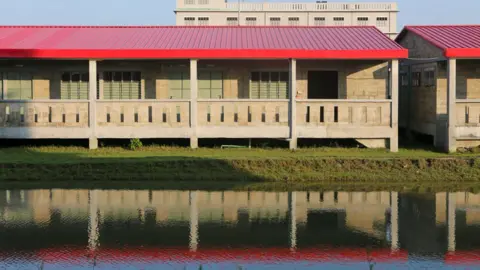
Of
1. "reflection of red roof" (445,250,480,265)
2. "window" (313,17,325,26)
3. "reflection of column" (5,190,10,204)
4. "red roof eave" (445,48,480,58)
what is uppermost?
"window" (313,17,325,26)

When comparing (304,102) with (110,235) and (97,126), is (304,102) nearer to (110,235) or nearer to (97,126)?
(97,126)

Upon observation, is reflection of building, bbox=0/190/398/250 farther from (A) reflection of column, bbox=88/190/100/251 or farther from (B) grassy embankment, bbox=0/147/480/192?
(B) grassy embankment, bbox=0/147/480/192

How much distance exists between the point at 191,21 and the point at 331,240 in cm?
8348

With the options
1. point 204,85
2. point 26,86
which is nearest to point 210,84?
point 204,85

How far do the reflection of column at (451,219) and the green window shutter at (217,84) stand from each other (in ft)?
31.6

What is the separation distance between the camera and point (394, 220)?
39.4 feet

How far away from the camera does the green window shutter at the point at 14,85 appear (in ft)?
73.8

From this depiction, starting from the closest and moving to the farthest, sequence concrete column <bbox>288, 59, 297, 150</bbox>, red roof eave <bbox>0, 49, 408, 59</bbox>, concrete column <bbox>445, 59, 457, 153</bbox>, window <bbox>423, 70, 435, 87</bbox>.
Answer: concrete column <bbox>445, 59, 457, 153</bbox>
red roof eave <bbox>0, 49, 408, 59</bbox>
concrete column <bbox>288, 59, 297, 150</bbox>
window <bbox>423, 70, 435, 87</bbox>

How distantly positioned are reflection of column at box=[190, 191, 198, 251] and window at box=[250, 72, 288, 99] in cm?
835

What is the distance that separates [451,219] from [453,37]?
10.7m

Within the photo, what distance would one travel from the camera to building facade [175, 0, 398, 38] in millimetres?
87250

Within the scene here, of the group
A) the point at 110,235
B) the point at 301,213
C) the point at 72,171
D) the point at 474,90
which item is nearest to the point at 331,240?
the point at 301,213

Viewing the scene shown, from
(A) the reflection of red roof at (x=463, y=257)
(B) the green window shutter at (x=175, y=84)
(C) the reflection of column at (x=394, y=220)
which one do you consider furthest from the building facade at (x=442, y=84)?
(A) the reflection of red roof at (x=463, y=257)

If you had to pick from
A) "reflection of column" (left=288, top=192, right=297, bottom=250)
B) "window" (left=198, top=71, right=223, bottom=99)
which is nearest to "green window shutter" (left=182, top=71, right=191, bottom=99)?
"window" (left=198, top=71, right=223, bottom=99)
